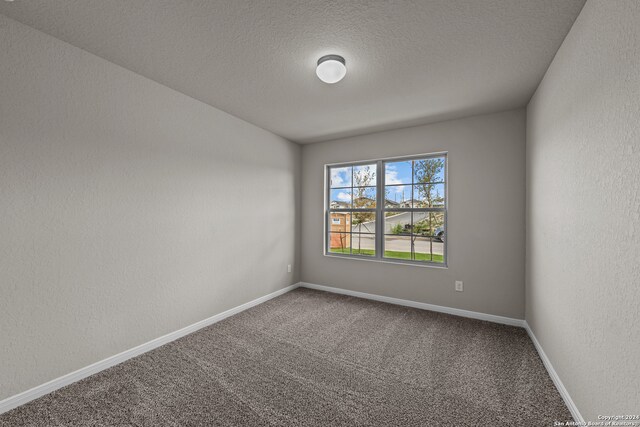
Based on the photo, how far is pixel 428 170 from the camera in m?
3.75

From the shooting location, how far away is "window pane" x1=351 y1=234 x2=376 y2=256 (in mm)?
4176

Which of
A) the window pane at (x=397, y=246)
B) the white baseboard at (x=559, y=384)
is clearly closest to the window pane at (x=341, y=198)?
the window pane at (x=397, y=246)

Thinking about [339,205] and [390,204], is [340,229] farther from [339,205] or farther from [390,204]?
[390,204]

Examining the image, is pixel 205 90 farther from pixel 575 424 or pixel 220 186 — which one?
pixel 575 424

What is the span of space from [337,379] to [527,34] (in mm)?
2815

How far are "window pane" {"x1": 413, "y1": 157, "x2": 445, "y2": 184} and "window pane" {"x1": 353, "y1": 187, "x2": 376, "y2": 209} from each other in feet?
2.19

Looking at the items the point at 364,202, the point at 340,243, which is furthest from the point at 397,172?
the point at 340,243

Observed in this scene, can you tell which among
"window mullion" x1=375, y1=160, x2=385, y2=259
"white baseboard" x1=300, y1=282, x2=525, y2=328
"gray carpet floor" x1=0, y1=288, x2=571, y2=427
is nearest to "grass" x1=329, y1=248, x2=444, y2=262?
"window mullion" x1=375, y1=160, x2=385, y2=259

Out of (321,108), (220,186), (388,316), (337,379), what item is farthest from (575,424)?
(220,186)

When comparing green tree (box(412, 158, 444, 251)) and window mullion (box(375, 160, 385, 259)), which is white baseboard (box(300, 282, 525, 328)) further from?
green tree (box(412, 158, 444, 251))

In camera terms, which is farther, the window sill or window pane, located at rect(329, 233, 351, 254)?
window pane, located at rect(329, 233, 351, 254)

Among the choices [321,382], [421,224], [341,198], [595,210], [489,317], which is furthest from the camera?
[341,198]

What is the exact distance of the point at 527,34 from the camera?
6.06 ft

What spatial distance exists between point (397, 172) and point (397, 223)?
2.45 ft
